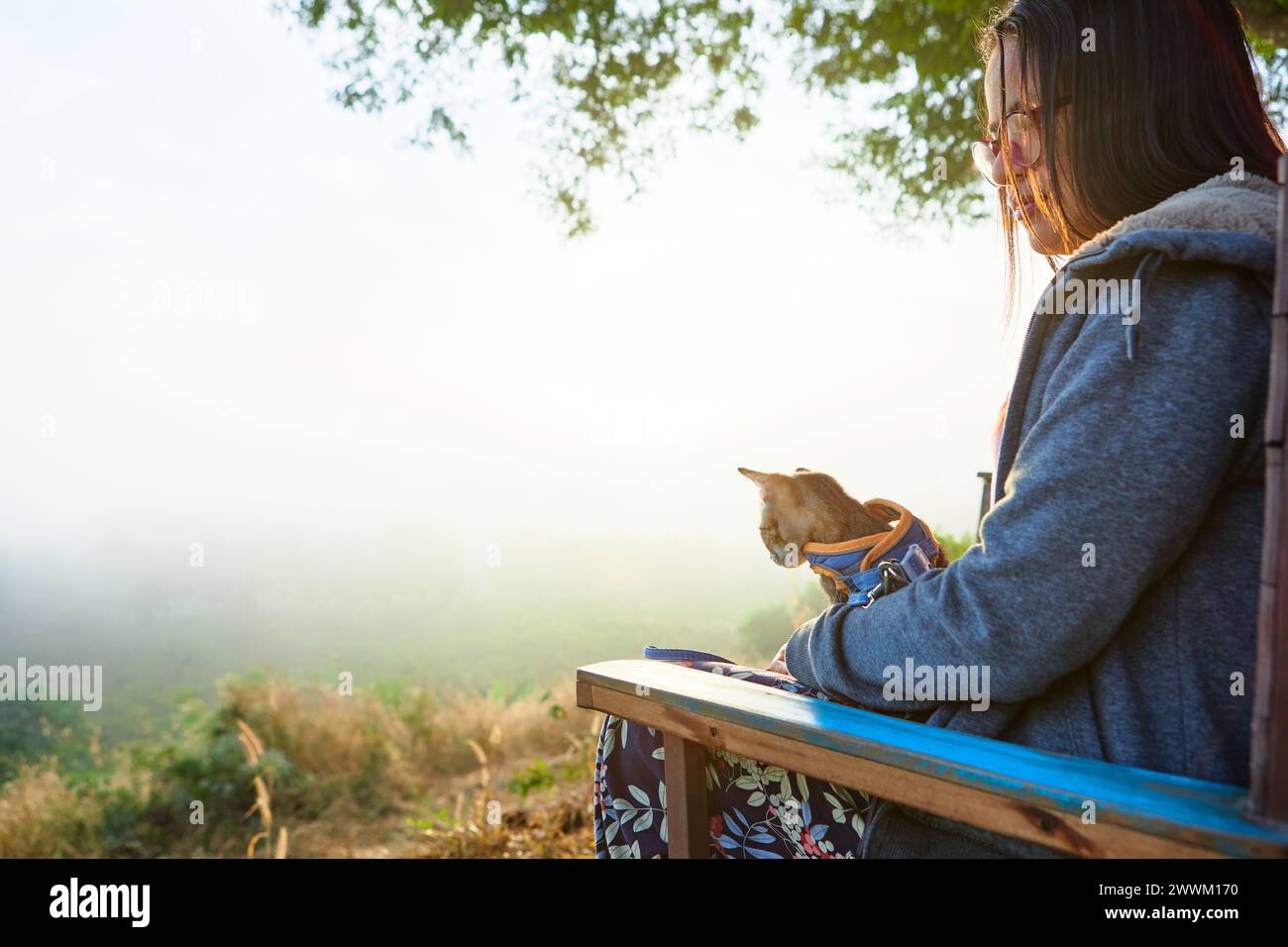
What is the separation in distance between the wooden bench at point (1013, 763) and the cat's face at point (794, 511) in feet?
2.81

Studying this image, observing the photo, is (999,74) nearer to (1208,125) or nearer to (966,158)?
(1208,125)

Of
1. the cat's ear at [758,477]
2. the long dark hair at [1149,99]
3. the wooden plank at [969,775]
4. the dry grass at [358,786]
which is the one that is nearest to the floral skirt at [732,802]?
the wooden plank at [969,775]

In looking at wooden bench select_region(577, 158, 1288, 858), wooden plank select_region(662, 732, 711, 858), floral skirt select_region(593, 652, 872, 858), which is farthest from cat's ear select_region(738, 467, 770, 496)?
wooden plank select_region(662, 732, 711, 858)

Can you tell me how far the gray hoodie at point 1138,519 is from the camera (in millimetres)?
1103

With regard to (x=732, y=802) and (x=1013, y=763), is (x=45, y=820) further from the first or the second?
(x=1013, y=763)

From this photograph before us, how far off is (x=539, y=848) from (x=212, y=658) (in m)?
3.71

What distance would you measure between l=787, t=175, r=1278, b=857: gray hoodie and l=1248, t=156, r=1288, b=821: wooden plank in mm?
190

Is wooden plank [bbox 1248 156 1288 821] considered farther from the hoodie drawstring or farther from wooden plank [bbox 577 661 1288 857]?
the hoodie drawstring

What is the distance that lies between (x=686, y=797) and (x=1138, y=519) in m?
0.82

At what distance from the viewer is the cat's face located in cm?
234

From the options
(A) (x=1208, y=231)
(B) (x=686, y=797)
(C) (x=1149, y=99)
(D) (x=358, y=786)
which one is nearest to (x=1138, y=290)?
(A) (x=1208, y=231)

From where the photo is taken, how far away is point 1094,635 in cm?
116

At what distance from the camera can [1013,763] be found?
1.11 metres

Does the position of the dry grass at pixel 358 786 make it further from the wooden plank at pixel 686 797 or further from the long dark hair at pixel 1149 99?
the long dark hair at pixel 1149 99
